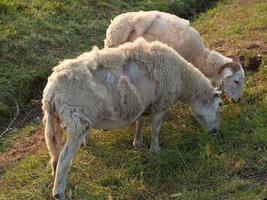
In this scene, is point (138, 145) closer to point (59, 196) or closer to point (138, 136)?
point (138, 136)

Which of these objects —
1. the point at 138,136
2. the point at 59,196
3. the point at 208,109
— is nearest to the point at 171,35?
Result: the point at 208,109

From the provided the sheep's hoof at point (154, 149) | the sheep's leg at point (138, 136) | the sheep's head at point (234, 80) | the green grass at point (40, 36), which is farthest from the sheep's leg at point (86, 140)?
the sheep's head at point (234, 80)

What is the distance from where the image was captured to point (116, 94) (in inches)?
241

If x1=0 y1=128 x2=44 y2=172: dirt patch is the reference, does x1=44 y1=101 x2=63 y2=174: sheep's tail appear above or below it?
above

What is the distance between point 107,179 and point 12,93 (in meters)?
3.30

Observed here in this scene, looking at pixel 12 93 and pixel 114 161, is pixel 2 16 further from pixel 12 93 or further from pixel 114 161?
pixel 114 161

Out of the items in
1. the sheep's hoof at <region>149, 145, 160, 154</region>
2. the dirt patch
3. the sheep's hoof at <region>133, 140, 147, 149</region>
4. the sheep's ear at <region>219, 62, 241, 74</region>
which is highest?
the sheep's ear at <region>219, 62, 241, 74</region>

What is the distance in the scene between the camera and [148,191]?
596 centimetres

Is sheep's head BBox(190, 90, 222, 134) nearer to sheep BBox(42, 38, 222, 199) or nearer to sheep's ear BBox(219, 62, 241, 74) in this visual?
sheep BBox(42, 38, 222, 199)

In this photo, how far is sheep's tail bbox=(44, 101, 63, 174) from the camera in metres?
5.87

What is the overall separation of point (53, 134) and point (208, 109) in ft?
7.78

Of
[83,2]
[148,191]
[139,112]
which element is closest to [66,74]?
[139,112]

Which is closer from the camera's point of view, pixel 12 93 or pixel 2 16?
pixel 12 93

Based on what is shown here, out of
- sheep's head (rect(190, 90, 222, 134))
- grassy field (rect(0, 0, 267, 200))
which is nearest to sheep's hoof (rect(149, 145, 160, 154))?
grassy field (rect(0, 0, 267, 200))
